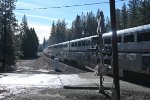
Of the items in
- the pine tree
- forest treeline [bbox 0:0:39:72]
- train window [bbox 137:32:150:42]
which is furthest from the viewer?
the pine tree

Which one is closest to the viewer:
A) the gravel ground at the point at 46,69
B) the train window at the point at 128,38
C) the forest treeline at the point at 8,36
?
the train window at the point at 128,38

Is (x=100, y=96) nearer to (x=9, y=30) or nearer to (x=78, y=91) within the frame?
(x=78, y=91)

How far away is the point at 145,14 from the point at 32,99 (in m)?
78.1

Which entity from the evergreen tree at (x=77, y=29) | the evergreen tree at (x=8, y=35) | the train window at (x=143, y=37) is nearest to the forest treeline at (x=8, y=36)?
the evergreen tree at (x=8, y=35)

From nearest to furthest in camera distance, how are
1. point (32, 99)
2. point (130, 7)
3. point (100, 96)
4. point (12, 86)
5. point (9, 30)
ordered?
point (32, 99), point (100, 96), point (12, 86), point (9, 30), point (130, 7)

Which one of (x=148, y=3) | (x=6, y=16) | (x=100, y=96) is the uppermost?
(x=148, y=3)

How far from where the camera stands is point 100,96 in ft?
57.3

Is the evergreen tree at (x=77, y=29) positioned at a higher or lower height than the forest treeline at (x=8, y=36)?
higher

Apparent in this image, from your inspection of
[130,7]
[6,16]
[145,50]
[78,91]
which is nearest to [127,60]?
[145,50]

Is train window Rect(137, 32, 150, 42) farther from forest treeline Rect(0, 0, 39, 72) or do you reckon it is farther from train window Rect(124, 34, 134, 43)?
forest treeline Rect(0, 0, 39, 72)

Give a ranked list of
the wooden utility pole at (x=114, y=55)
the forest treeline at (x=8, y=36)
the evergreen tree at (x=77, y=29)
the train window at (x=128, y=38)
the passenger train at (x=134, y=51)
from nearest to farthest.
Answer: the wooden utility pole at (x=114, y=55) < the passenger train at (x=134, y=51) < the train window at (x=128, y=38) < the forest treeline at (x=8, y=36) < the evergreen tree at (x=77, y=29)

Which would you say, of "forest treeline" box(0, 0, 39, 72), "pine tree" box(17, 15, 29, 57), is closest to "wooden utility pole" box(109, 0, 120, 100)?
"forest treeline" box(0, 0, 39, 72)

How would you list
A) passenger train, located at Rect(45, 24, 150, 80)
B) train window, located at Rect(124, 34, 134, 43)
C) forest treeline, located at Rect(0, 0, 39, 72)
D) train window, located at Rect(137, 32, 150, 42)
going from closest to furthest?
train window, located at Rect(137, 32, 150, 42), passenger train, located at Rect(45, 24, 150, 80), train window, located at Rect(124, 34, 134, 43), forest treeline, located at Rect(0, 0, 39, 72)

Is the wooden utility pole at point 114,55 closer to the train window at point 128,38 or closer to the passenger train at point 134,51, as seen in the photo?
the passenger train at point 134,51
